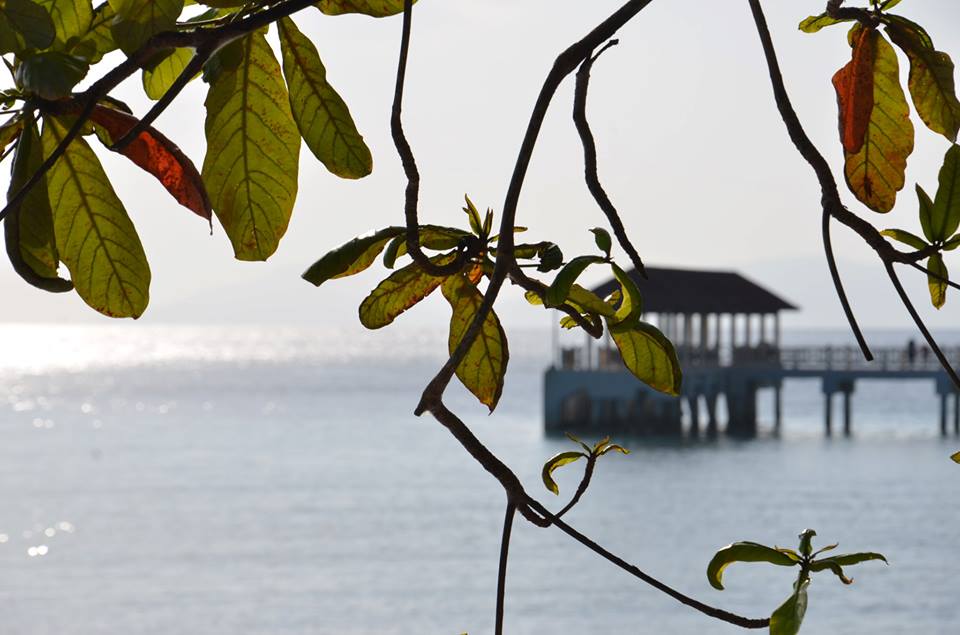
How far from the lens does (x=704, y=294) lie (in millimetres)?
32625

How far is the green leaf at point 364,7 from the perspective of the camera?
0.60 meters

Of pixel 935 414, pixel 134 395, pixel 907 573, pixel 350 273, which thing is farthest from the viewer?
pixel 134 395

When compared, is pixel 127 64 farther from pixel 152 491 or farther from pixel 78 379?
pixel 78 379

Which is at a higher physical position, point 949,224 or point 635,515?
point 949,224

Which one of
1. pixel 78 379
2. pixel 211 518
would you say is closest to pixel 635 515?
pixel 211 518

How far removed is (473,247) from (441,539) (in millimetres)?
28502

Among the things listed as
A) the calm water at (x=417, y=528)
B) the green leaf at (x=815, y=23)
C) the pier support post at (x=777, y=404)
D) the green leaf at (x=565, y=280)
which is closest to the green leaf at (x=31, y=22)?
the green leaf at (x=565, y=280)

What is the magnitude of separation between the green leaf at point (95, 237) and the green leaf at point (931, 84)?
0.44 metres

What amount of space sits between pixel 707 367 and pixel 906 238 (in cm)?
3315

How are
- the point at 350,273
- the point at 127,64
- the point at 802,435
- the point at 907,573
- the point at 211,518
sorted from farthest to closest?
1. the point at 802,435
2. the point at 211,518
3. the point at 907,573
4. the point at 350,273
5. the point at 127,64

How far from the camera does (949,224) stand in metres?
0.62

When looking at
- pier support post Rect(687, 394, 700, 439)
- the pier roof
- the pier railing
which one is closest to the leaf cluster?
the pier roof

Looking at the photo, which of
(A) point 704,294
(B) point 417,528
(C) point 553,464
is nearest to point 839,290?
(C) point 553,464

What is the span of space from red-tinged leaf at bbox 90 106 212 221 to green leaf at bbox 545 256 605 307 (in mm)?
168
